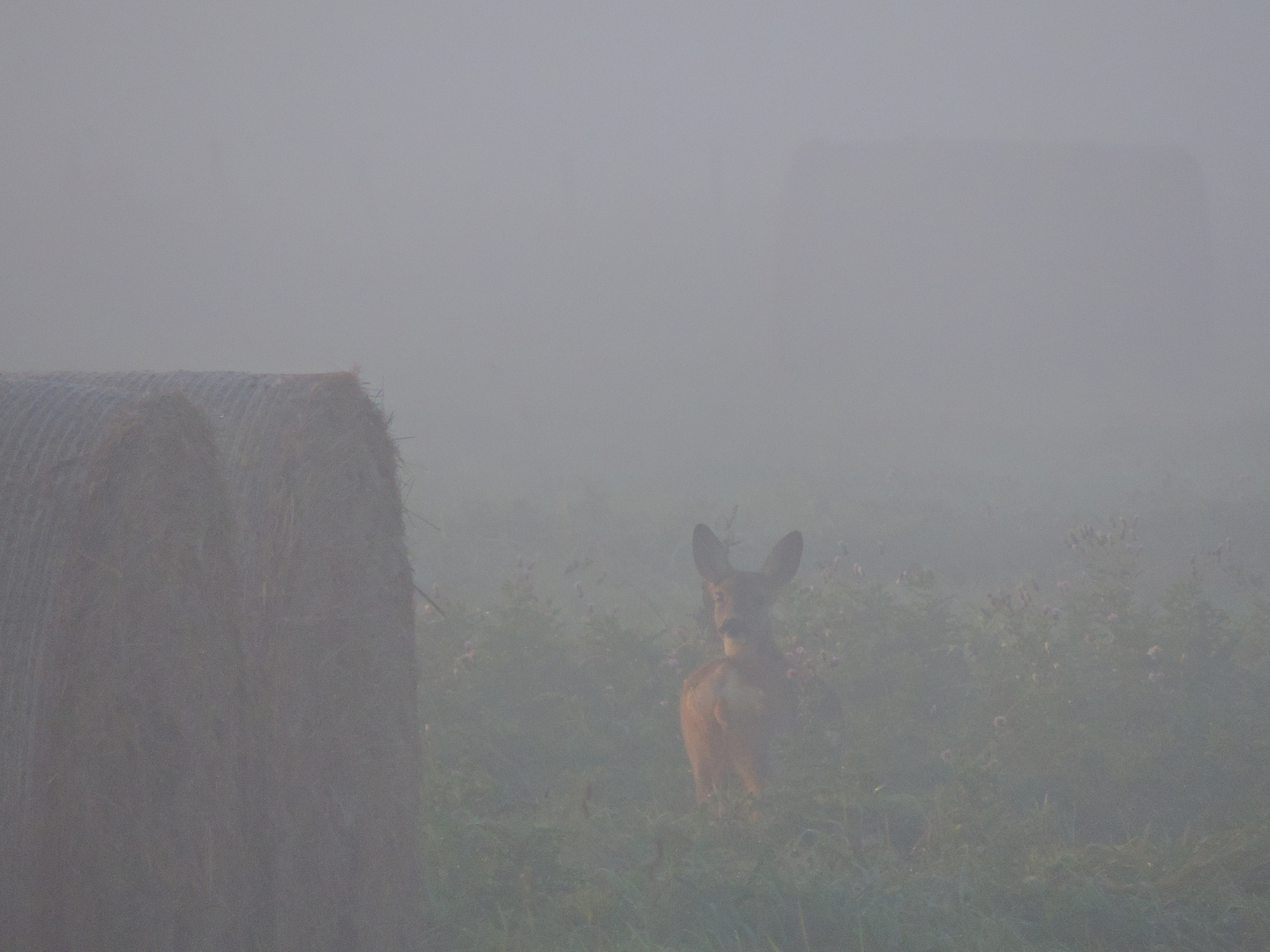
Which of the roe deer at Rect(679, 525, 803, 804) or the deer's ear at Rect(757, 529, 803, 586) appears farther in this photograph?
the deer's ear at Rect(757, 529, 803, 586)

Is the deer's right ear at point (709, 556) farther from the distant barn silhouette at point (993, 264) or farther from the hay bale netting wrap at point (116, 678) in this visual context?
the distant barn silhouette at point (993, 264)

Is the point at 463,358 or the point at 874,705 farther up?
the point at 463,358

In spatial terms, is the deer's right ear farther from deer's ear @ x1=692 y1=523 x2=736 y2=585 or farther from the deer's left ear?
the deer's left ear

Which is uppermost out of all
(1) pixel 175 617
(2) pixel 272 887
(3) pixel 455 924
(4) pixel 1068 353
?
(4) pixel 1068 353

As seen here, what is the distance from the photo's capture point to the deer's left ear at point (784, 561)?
5.85 meters

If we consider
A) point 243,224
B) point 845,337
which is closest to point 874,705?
point 845,337

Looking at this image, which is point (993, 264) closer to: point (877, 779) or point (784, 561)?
point (784, 561)

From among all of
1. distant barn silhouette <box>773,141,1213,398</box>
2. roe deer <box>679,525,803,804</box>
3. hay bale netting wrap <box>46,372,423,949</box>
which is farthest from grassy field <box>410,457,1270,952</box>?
distant barn silhouette <box>773,141,1213,398</box>

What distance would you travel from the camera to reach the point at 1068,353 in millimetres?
22203

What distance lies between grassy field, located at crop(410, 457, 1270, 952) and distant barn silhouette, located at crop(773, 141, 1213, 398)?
44.6 ft

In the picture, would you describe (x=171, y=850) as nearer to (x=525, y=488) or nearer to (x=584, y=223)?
(x=525, y=488)

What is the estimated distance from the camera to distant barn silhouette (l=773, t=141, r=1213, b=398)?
21.4 m

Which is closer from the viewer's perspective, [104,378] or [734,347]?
[104,378]

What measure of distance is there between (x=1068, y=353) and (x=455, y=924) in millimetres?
20735
